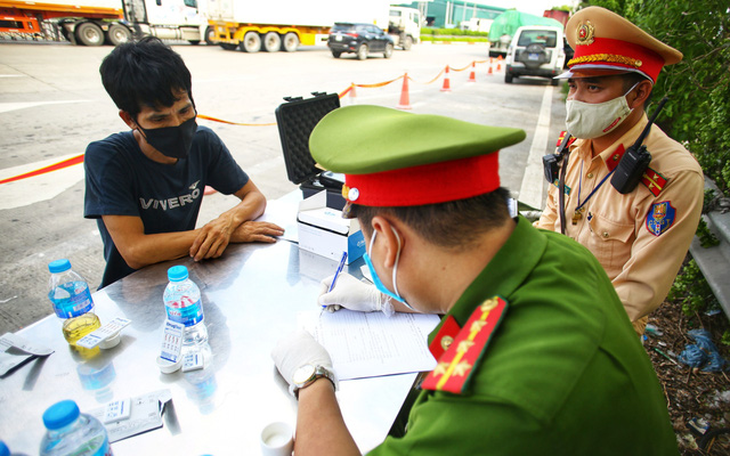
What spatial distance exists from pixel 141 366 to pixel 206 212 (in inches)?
117

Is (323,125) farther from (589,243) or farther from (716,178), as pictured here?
(716,178)

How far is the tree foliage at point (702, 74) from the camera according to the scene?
2645mm

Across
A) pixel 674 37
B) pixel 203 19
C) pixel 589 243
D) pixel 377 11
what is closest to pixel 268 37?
pixel 203 19

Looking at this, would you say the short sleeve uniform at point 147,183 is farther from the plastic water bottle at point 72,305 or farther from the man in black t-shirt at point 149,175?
the plastic water bottle at point 72,305

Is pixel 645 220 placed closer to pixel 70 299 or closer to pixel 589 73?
pixel 589 73

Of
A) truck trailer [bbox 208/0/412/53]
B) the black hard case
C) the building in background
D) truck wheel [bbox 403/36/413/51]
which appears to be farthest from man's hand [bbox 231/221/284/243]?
the building in background

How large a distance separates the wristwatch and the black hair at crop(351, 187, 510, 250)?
1.73 ft

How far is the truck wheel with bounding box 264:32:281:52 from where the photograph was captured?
17766mm

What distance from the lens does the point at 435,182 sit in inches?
33.6

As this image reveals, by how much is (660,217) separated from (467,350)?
1.35 m

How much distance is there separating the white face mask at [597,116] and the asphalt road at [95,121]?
279cm

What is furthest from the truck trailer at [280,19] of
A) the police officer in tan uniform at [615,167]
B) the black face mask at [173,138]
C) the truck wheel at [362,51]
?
the police officer in tan uniform at [615,167]

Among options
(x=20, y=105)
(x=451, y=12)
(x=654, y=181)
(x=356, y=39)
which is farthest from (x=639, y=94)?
(x=451, y=12)

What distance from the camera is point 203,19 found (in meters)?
16.7
